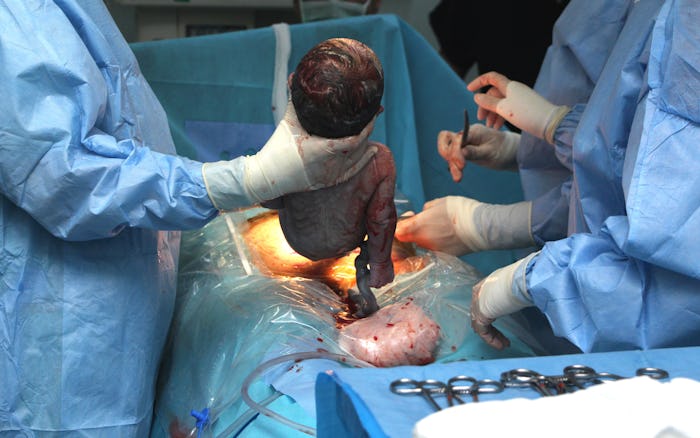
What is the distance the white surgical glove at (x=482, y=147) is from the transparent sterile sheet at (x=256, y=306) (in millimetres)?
Answer: 372

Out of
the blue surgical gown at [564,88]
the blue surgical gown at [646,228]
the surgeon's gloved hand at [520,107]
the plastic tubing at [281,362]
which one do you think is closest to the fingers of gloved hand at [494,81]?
the surgeon's gloved hand at [520,107]

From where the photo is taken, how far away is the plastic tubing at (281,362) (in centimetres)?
142

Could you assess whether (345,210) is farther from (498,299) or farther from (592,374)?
(592,374)

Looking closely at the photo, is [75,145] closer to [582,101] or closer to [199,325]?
[199,325]

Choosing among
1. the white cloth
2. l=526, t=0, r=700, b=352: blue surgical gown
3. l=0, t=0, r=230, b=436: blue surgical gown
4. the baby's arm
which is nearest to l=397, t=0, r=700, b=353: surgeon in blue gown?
l=526, t=0, r=700, b=352: blue surgical gown

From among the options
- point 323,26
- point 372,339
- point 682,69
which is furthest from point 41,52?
point 323,26

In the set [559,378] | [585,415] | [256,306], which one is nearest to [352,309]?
[256,306]

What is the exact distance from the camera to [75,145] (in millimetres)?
1466

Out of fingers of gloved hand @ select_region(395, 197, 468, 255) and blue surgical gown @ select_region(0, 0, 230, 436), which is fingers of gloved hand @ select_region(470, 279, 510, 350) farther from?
blue surgical gown @ select_region(0, 0, 230, 436)

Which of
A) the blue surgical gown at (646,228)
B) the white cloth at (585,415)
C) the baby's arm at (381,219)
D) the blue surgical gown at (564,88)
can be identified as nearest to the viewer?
the white cloth at (585,415)

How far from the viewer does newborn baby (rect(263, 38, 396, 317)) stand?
1.57 meters

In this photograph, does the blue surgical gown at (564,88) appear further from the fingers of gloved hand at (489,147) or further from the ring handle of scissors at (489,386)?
the ring handle of scissors at (489,386)

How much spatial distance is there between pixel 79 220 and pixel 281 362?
50 centimetres

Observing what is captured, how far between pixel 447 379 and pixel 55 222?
0.89 metres
